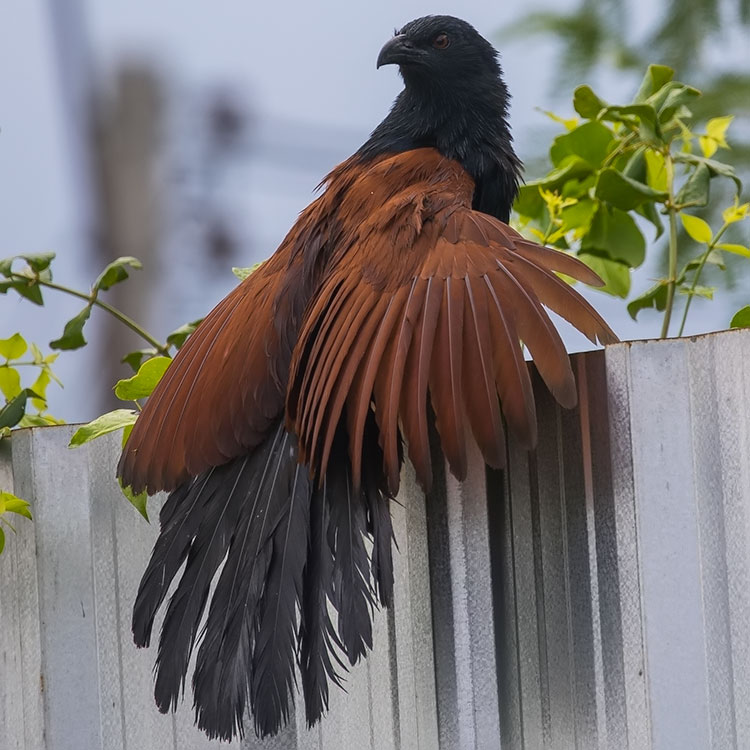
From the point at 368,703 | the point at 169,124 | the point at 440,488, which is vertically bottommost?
the point at 368,703

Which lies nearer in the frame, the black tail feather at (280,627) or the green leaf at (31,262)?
the black tail feather at (280,627)

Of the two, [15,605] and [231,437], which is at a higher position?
[231,437]

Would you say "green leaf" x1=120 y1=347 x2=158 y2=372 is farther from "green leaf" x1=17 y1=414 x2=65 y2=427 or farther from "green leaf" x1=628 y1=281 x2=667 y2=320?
"green leaf" x1=628 y1=281 x2=667 y2=320

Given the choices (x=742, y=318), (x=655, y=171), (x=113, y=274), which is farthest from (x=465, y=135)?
(x=742, y=318)

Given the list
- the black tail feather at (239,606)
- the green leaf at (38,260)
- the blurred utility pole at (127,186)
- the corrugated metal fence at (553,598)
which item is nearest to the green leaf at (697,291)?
the corrugated metal fence at (553,598)

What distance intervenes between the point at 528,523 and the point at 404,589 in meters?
0.16

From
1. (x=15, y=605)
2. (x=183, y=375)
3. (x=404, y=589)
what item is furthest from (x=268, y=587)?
(x=15, y=605)

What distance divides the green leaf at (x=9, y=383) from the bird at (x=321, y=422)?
1.04 feet

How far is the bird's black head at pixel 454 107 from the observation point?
5.31 ft

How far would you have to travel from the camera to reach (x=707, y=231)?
1489 mm

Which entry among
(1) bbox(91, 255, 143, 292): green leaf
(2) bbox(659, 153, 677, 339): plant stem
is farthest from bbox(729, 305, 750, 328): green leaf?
(1) bbox(91, 255, 143, 292): green leaf

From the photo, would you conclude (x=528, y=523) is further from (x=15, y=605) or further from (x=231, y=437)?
(x=15, y=605)

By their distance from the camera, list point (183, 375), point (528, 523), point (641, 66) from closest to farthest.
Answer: point (528, 523) < point (183, 375) < point (641, 66)

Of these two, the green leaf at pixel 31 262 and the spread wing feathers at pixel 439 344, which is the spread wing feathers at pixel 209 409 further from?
the green leaf at pixel 31 262
